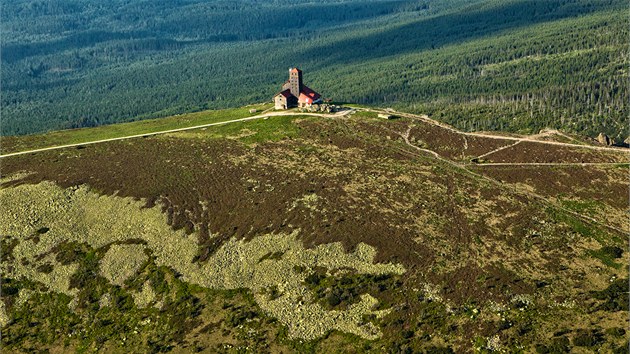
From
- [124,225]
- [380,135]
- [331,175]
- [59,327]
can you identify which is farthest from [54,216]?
[380,135]

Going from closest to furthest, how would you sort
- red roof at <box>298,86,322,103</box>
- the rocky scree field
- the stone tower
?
1. the rocky scree field
2. the stone tower
3. red roof at <box>298,86,322,103</box>

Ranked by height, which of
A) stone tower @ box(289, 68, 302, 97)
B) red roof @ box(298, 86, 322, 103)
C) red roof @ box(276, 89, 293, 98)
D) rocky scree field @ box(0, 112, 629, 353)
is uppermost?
stone tower @ box(289, 68, 302, 97)

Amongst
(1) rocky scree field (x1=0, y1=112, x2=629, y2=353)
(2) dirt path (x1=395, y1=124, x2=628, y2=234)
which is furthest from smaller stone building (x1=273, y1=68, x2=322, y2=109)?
(2) dirt path (x1=395, y1=124, x2=628, y2=234)

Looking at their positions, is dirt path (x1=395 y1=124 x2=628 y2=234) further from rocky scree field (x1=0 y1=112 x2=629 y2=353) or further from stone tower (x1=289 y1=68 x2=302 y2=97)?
stone tower (x1=289 y1=68 x2=302 y2=97)

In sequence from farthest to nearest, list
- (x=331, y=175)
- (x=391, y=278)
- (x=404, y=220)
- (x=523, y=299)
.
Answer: (x=331, y=175) → (x=404, y=220) → (x=391, y=278) → (x=523, y=299)

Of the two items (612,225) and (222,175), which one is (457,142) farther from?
(222,175)

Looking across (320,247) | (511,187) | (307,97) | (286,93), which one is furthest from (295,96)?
(320,247)

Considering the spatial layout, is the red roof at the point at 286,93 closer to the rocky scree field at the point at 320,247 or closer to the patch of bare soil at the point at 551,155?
the rocky scree field at the point at 320,247
